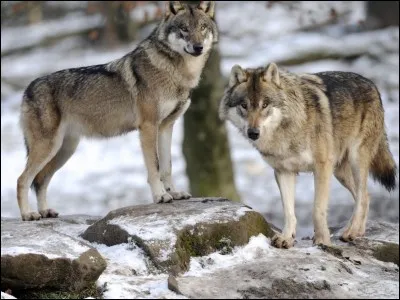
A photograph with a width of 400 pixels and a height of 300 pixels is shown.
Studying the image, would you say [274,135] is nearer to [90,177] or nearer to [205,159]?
[205,159]

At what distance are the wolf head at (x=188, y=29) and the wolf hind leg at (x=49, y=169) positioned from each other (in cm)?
141

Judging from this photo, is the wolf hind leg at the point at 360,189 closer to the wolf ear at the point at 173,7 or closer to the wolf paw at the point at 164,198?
the wolf paw at the point at 164,198

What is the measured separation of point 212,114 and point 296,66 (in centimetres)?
617

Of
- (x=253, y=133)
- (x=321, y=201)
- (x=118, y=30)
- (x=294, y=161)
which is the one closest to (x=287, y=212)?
(x=321, y=201)

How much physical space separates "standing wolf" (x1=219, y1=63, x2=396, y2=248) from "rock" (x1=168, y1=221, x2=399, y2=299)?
0.36 metres

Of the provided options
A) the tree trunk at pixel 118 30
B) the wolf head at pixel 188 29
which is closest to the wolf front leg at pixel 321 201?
the wolf head at pixel 188 29

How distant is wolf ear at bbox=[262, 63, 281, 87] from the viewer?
6.65 metres

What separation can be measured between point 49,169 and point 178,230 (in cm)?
234

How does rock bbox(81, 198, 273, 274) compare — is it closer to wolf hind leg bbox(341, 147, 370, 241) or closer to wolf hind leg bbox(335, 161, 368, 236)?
wolf hind leg bbox(341, 147, 370, 241)

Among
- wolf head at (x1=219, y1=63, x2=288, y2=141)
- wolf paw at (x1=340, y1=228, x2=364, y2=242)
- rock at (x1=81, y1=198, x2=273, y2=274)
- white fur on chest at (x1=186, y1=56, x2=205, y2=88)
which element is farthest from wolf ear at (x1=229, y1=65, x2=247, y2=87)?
wolf paw at (x1=340, y1=228, x2=364, y2=242)

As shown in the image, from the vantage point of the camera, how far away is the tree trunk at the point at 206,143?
A: 11289 mm

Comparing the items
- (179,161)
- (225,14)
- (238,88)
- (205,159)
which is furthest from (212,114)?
(225,14)

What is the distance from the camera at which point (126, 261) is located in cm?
575

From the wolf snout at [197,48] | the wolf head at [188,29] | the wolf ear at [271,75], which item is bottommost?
the wolf ear at [271,75]
